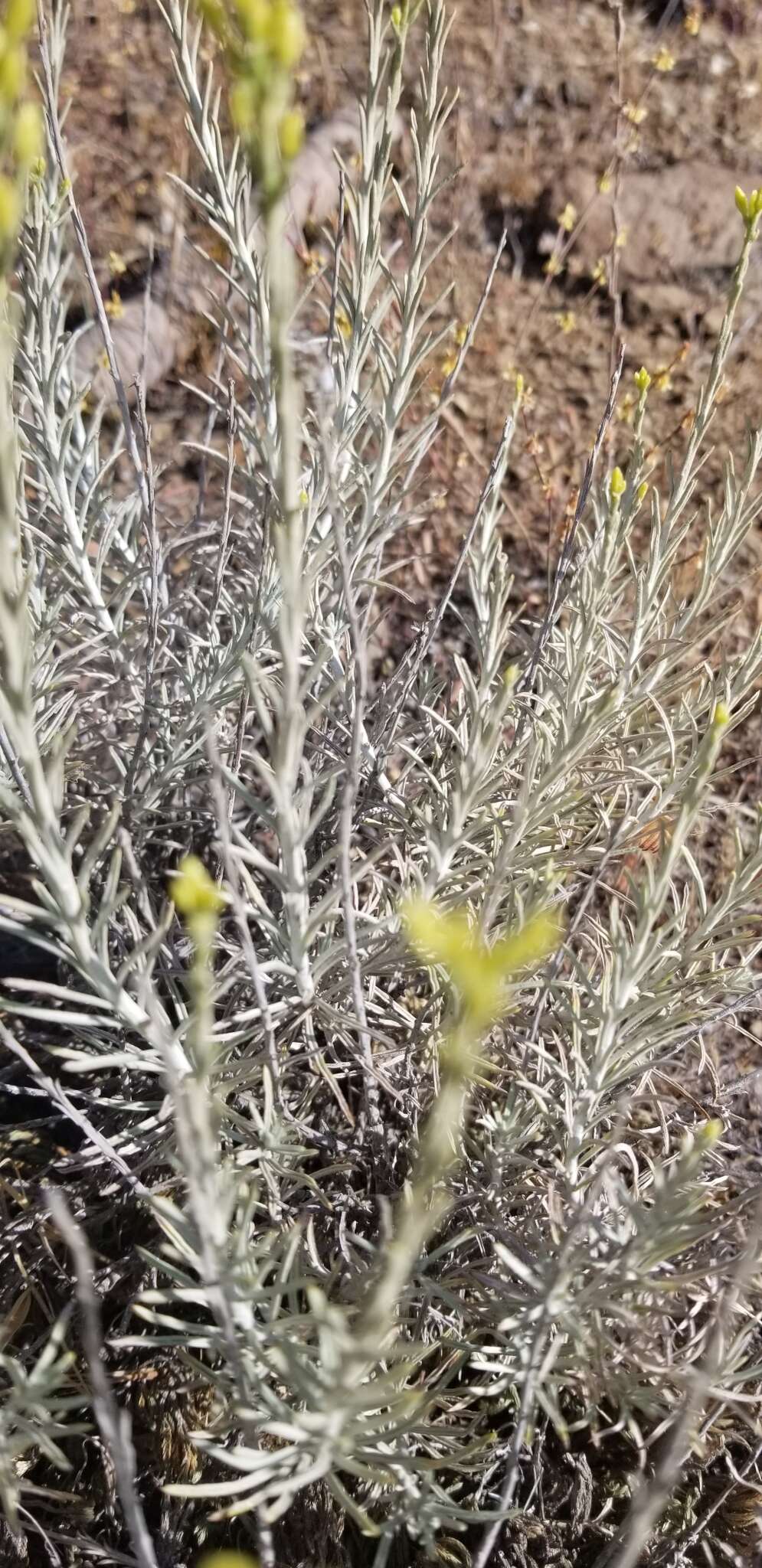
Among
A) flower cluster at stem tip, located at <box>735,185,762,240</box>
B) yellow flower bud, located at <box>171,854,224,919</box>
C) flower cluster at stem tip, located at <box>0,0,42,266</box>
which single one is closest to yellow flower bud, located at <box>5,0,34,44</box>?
flower cluster at stem tip, located at <box>0,0,42,266</box>

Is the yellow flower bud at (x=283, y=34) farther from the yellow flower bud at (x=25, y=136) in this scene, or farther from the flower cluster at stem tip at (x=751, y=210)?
the flower cluster at stem tip at (x=751, y=210)

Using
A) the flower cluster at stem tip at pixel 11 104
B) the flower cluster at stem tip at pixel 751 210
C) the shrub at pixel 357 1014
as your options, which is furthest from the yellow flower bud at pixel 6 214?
the flower cluster at stem tip at pixel 751 210

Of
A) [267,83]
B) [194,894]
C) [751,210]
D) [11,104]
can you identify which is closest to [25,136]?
[11,104]

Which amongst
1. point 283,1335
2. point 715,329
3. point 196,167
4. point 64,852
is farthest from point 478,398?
point 283,1335

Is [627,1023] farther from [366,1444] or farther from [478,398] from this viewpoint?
[478,398]

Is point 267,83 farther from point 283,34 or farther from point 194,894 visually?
point 194,894

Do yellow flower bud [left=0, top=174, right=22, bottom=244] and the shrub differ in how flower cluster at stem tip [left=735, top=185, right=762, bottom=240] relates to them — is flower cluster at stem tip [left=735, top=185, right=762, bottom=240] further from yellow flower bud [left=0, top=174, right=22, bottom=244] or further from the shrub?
yellow flower bud [left=0, top=174, right=22, bottom=244]
